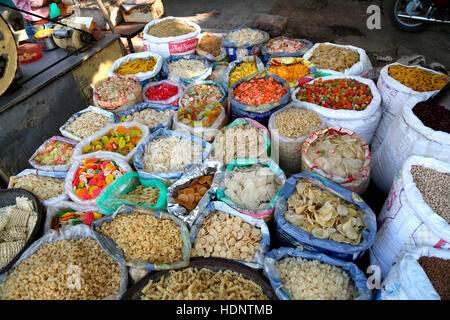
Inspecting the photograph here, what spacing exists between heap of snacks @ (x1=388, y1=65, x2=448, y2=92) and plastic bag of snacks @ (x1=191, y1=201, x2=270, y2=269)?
79.5 inches

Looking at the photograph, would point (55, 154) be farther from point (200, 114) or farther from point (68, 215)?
Answer: point (200, 114)

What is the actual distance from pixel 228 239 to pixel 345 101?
1.68 meters

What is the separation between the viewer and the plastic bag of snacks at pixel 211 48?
3.78m

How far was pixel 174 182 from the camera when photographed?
219 cm

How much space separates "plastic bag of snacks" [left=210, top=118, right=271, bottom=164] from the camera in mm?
2264

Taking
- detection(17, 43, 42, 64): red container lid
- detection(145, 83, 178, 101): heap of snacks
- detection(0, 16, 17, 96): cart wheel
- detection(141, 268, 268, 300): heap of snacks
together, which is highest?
detection(0, 16, 17, 96): cart wheel

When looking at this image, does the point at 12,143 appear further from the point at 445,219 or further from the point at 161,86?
the point at 445,219

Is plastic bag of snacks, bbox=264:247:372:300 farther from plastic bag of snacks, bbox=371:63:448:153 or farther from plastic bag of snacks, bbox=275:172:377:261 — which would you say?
plastic bag of snacks, bbox=371:63:448:153

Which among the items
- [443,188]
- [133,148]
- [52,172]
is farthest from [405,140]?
[52,172]

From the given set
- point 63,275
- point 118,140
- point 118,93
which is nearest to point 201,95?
point 118,93

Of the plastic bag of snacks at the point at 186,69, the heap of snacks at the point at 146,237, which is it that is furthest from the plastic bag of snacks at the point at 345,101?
the heap of snacks at the point at 146,237

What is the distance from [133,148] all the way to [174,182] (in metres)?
0.59

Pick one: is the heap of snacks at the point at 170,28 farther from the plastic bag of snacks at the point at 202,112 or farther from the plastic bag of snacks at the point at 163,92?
the plastic bag of snacks at the point at 202,112

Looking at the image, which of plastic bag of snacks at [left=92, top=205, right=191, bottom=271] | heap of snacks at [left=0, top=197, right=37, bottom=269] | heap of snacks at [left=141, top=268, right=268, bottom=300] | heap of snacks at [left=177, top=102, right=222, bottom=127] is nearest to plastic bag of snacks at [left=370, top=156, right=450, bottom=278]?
heap of snacks at [left=141, top=268, right=268, bottom=300]
